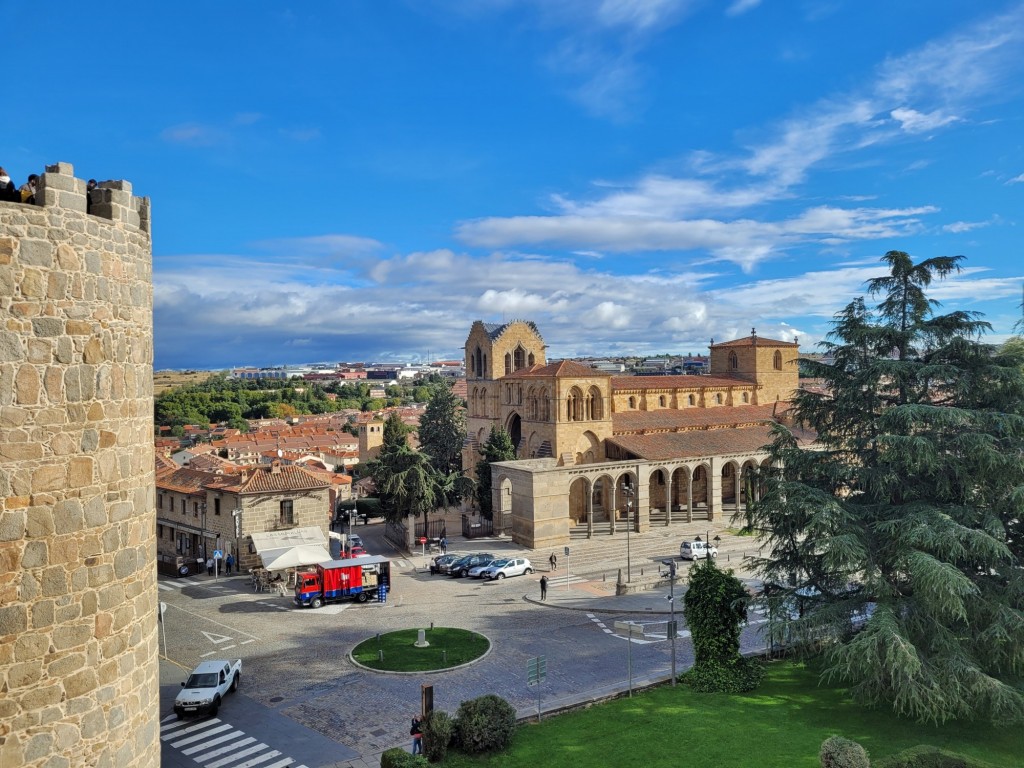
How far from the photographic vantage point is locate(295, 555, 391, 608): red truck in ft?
90.9

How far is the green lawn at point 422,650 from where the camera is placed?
20.9 m

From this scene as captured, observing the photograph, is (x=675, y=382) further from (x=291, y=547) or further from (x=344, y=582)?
(x=344, y=582)

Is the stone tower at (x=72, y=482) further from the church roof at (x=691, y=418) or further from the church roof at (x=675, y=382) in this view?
the church roof at (x=675, y=382)

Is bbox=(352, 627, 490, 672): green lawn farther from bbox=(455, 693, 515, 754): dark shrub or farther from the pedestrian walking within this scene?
bbox=(455, 693, 515, 754): dark shrub

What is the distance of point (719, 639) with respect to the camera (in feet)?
58.2

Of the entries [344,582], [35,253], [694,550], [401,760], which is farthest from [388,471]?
[35,253]

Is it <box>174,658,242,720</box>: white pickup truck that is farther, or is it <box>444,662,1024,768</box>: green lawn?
<box>174,658,242,720</box>: white pickup truck

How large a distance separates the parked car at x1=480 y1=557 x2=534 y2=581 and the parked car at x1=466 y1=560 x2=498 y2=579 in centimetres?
9

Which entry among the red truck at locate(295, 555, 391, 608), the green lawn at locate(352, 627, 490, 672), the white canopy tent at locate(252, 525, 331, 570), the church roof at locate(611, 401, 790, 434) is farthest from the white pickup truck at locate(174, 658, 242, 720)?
the church roof at locate(611, 401, 790, 434)

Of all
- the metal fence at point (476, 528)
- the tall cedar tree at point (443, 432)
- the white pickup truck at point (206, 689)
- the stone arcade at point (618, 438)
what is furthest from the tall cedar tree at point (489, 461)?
the white pickup truck at point (206, 689)

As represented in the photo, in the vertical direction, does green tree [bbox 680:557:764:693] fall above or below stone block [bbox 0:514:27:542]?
below

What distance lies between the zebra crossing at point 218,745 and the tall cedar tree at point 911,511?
40.4 feet

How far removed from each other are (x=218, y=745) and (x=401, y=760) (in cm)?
546

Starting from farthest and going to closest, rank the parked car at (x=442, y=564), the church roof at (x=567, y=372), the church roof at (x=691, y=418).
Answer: the church roof at (x=691, y=418)
the church roof at (x=567, y=372)
the parked car at (x=442, y=564)
